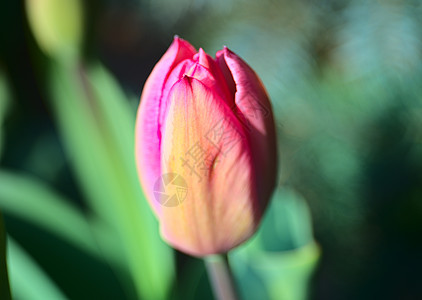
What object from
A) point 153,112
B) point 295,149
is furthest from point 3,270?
point 295,149

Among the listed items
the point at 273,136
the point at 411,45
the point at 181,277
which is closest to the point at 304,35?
the point at 411,45

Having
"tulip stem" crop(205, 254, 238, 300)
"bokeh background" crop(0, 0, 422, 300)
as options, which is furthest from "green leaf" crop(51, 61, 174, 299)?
"tulip stem" crop(205, 254, 238, 300)

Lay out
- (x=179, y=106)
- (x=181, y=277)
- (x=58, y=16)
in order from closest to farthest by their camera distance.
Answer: (x=179, y=106) → (x=58, y=16) → (x=181, y=277)

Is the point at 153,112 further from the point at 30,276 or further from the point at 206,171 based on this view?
the point at 30,276

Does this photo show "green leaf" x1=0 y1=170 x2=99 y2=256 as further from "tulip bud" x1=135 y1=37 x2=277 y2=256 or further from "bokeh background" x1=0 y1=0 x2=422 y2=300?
"tulip bud" x1=135 y1=37 x2=277 y2=256

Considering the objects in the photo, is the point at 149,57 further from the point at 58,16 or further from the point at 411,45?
the point at 58,16

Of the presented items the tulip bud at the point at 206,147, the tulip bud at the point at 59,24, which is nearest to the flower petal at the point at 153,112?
the tulip bud at the point at 206,147

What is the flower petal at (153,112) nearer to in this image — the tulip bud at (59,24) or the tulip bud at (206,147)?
the tulip bud at (206,147)
